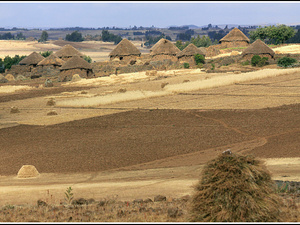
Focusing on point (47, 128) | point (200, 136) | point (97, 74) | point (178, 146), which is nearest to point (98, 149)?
point (178, 146)

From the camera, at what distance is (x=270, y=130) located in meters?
29.0

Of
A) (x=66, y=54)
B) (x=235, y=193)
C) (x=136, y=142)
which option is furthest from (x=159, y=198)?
(x=66, y=54)

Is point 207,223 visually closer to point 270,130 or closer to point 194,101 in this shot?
point 270,130

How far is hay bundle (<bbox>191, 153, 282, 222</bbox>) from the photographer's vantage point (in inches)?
415

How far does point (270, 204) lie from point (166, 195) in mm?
6150

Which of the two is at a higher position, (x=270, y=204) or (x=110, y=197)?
(x=270, y=204)

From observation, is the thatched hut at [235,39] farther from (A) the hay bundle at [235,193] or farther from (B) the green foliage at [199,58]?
(A) the hay bundle at [235,193]

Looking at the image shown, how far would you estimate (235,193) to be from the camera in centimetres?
1064

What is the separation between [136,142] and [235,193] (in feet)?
55.5

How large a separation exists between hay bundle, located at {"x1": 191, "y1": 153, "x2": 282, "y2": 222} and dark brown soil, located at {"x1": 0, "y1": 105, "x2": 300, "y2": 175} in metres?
11.3

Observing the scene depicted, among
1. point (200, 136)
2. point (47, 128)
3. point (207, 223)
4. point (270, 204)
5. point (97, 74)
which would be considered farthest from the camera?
point (97, 74)

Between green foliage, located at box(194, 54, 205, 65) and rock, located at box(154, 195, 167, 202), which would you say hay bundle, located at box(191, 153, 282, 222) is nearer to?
rock, located at box(154, 195, 167, 202)

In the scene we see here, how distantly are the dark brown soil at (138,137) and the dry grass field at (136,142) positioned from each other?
0.06 metres

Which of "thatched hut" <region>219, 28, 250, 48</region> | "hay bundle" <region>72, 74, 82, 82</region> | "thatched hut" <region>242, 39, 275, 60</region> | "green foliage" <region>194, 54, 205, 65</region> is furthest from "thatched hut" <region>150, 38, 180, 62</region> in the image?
"hay bundle" <region>72, 74, 82, 82</region>
